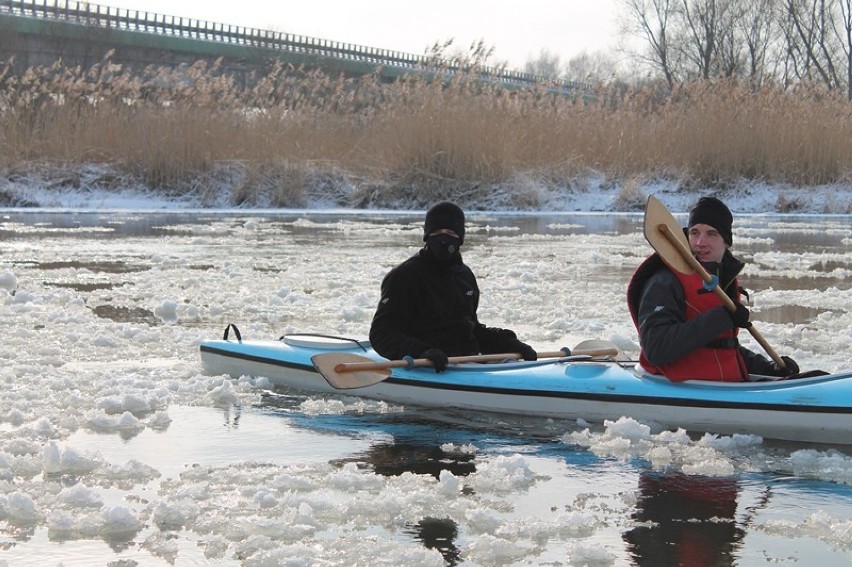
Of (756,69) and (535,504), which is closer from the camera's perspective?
(535,504)

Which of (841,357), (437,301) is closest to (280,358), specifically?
(437,301)

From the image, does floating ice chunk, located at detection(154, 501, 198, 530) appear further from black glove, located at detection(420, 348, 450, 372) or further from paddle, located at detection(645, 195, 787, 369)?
paddle, located at detection(645, 195, 787, 369)

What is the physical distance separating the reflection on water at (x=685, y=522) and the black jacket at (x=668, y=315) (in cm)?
65

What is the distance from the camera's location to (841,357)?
6055 millimetres

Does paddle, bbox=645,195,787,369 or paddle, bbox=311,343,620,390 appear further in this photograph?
paddle, bbox=311,343,620,390

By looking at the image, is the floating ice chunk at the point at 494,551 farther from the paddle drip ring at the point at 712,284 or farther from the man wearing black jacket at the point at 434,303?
the man wearing black jacket at the point at 434,303

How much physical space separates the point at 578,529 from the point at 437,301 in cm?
199

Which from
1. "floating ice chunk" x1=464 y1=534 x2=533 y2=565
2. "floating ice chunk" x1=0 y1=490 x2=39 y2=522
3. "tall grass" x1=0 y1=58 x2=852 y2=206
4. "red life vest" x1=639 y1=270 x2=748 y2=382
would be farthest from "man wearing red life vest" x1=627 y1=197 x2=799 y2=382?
"tall grass" x1=0 y1=58 x2=852 y2=206

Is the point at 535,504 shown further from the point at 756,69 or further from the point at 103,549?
the point at 756,69

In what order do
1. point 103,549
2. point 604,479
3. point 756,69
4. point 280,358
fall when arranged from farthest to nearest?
point 756,69 → point 280,358 → point 604,479 → point 103,549

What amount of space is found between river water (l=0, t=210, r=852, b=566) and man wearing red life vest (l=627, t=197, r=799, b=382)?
0.31 meters

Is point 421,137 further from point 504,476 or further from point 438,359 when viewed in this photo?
point 504,476

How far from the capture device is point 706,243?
4.79 m

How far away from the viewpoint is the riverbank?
16.7 meters
